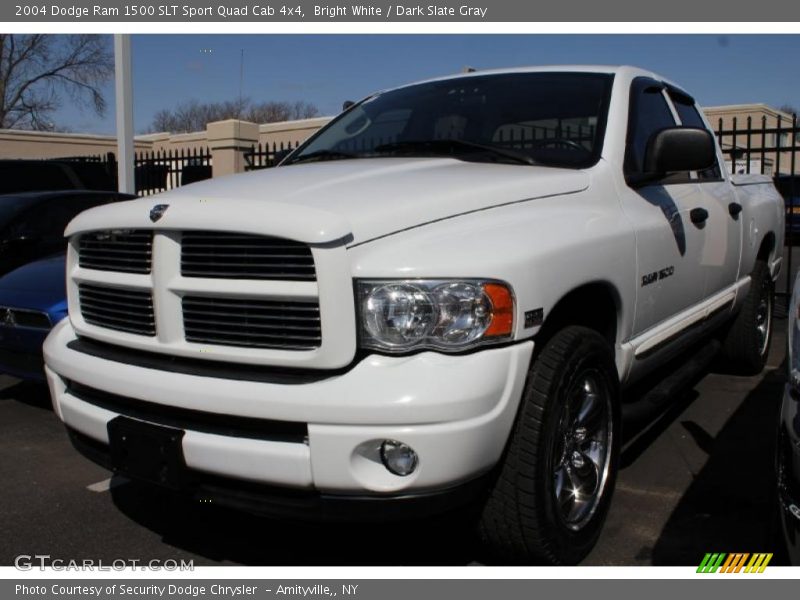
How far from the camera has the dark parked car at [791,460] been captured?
91.2 inches

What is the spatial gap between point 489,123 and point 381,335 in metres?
1.89

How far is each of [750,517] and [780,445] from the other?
109cm

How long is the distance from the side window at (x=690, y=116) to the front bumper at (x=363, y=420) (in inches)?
110

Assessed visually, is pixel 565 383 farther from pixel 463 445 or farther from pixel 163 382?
pixel 163 382

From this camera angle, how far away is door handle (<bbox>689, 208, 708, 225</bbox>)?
416cm

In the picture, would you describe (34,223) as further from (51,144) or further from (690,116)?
(51,144)

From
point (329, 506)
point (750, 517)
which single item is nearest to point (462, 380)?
point (329, 506)

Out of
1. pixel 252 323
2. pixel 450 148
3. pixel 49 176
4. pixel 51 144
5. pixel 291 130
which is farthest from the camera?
pixel 51 144

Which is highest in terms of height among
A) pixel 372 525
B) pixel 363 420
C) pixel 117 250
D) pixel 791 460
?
pixel 117 250

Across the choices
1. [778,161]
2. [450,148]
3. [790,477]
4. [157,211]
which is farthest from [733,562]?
[778,161]

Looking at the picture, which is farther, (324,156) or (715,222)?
(715,222)

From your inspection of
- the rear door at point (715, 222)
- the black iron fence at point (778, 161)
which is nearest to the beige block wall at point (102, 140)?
the black iron fence at point (778, 161)

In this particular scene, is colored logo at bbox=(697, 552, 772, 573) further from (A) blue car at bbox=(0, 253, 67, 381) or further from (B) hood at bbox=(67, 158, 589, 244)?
(A) blue car at bbox=(0, 253, 67, 381)

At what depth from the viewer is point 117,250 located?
9.99 feet
